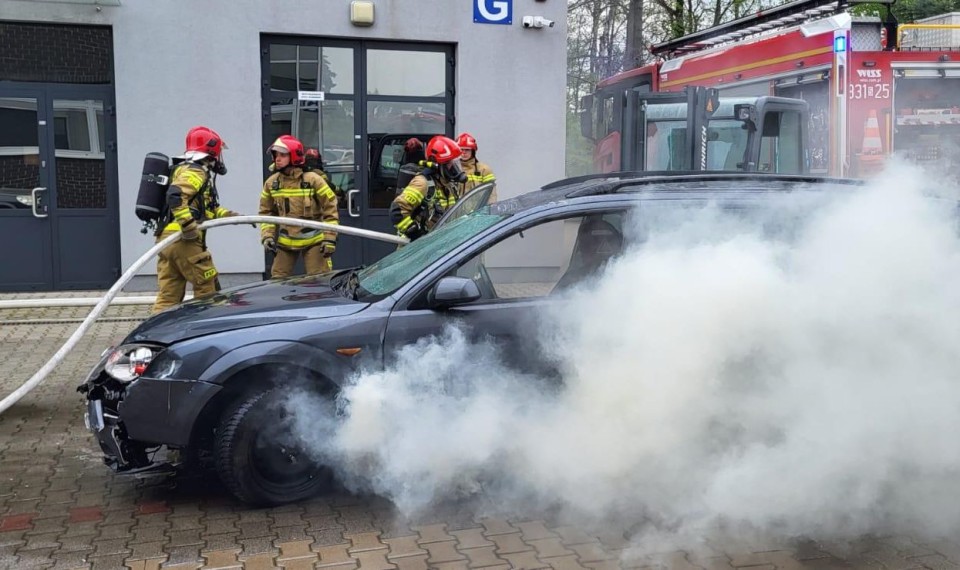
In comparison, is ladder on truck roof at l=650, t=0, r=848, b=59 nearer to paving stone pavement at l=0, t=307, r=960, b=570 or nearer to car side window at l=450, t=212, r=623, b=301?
car side window at l=450, t=212, r=623, b=301

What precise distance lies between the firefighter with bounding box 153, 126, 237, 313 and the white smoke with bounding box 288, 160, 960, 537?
10.3 feet

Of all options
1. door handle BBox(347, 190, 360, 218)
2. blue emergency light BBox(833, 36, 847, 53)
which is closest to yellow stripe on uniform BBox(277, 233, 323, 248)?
door handle BBox(347, 190, 360, 218)

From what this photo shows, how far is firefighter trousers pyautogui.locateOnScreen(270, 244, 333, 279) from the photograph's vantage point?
8133 millimetres

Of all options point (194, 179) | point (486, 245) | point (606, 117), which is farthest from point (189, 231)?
point (606, 117)

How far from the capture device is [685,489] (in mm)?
4215

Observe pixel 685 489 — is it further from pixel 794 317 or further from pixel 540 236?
pixel 540 236

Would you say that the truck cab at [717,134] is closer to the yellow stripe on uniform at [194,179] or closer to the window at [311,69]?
the window at [311,69]

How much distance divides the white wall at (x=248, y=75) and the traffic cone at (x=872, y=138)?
3.66 m

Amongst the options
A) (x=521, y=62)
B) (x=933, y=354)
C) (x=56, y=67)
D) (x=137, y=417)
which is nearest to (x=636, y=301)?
(x=933, y=354)

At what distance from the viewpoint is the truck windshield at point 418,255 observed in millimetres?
4532

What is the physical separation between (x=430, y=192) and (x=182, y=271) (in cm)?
252

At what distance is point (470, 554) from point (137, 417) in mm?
1649

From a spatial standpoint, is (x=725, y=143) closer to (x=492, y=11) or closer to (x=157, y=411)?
(x=492, y=11)

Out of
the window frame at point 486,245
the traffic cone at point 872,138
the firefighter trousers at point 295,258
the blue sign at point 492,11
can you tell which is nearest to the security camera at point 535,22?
the blue sign at point 492,11
